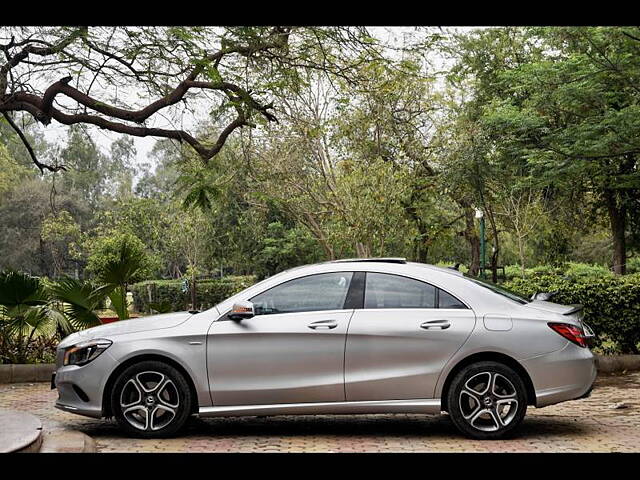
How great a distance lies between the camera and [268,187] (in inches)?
1169

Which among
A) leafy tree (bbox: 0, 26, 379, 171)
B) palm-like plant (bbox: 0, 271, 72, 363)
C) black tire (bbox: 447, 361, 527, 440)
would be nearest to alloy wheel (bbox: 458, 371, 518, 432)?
black tire (bbox: 447, 361, 527, 440)

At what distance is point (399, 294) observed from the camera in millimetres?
8234

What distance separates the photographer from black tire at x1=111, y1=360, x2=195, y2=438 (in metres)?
7.96

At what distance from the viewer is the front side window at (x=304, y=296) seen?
8.20 metres

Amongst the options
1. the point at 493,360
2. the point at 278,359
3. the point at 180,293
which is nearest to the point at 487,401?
the point at 493,360

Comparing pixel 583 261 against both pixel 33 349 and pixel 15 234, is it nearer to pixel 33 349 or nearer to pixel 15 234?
pixel 15 234

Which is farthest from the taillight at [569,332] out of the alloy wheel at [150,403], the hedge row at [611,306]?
the hedge row at [611,306]

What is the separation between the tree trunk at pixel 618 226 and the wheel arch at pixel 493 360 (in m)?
22.1

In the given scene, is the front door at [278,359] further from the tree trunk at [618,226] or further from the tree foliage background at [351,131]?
the tree trunk at [618,226]

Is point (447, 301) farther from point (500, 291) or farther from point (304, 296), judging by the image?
point (304, 296)

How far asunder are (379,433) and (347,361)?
0.96 meters

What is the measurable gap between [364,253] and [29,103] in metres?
17.2

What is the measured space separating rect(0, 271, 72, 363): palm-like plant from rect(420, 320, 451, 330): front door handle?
6431mm

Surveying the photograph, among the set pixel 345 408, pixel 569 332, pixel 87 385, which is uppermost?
pixel 569 332
